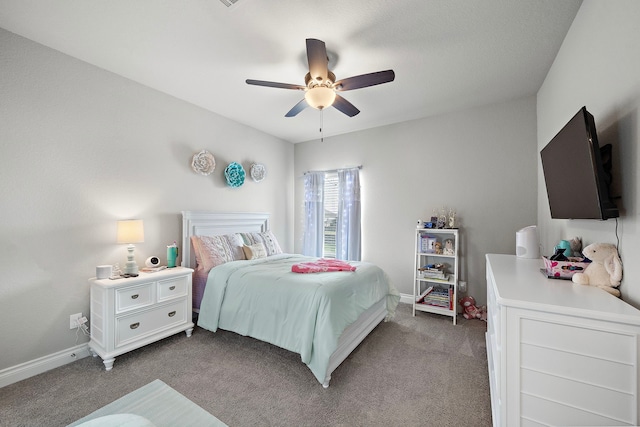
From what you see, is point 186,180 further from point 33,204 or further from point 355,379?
point 355,379

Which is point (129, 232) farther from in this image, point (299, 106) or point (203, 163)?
point (299, 106)

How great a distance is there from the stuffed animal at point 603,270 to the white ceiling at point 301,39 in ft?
5.32

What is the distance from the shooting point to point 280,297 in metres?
2.24

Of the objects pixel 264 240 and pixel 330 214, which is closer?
pixel 264 240

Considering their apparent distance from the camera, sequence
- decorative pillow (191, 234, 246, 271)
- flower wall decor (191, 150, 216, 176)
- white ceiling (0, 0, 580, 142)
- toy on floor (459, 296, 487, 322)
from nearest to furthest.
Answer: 1. white ceiling (0, 0, 580, 142)
2. decorative pillow (191, 234, 246, 271)
3. toy on floor (459, 296, 487, 322)
4. flower wall decor (191, 150, 216, 176)

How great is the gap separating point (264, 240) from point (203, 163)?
52.2 inches

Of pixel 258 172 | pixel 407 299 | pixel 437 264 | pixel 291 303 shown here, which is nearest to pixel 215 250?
pixel 291 303

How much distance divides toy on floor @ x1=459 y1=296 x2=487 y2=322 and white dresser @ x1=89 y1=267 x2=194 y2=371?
10.6 feet

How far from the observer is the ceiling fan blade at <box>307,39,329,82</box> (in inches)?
71.1

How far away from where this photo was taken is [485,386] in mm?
1917

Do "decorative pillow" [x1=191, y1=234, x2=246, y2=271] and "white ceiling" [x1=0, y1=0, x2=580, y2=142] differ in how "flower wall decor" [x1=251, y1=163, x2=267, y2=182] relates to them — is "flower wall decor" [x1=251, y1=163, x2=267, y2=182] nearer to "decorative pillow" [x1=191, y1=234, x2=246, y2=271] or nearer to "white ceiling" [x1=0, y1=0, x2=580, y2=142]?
"decorative pillow" [x1=191, y1=234, x2=246, y2=271]

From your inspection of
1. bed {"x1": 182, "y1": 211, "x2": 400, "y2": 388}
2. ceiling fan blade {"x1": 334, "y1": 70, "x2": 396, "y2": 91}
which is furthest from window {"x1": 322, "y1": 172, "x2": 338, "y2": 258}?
ceiling fan blade {"x1": 334, "y1": 70, "x2": 396, "y2": 91}

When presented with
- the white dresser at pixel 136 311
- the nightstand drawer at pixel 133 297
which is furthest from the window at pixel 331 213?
the nightstand drawer at pixel 133 297

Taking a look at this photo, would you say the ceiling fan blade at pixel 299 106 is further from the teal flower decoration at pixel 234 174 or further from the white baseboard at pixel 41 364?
the white baseboard at pixel 41 364
